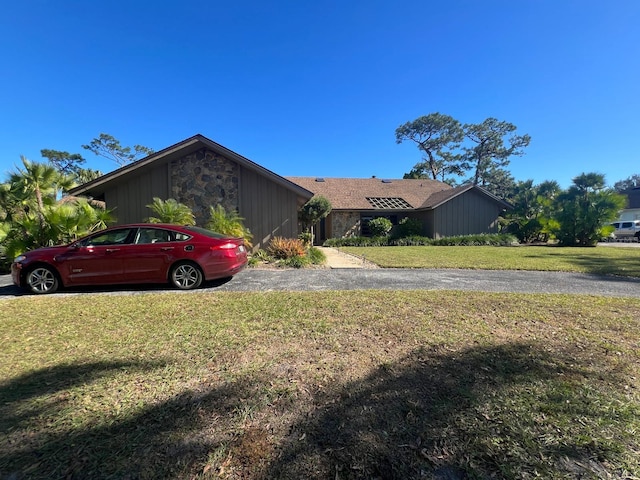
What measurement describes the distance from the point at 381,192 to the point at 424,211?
4.26m

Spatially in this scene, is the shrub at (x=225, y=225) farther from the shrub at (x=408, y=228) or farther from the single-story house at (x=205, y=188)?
the shrub at (x=408, y=228)

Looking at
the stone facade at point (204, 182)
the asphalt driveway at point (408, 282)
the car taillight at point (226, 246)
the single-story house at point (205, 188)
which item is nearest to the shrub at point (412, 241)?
the single-story house at point (205, 188)

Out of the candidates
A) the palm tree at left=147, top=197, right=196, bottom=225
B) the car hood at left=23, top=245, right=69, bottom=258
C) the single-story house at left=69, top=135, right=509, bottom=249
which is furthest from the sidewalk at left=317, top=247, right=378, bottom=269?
the car hood at left=23, top=245, right=69, bottom=258

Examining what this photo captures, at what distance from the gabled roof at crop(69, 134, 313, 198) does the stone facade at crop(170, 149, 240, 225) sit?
33 cm

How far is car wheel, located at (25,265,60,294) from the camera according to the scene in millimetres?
6312

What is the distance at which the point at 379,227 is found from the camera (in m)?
20.9

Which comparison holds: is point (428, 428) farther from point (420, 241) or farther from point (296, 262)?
point (420, 241)

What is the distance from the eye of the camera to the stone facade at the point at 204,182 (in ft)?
39.3

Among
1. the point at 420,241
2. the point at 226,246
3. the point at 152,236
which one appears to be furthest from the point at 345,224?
the point at 152,236

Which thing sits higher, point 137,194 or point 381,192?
point 381,192

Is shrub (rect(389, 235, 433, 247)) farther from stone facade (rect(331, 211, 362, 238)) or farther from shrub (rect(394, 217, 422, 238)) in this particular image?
stone facade (rect(331, 211, 362, 238))

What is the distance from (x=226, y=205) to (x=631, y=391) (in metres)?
12.0

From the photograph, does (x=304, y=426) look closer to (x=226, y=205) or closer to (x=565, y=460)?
(x=565, y=460)

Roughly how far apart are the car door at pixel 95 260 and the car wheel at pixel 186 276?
3.63 ft
